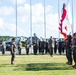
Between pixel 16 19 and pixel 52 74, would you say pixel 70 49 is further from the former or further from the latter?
pixel 16 19

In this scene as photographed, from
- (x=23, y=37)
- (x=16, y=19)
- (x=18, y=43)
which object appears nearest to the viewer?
(x=18, y=43)

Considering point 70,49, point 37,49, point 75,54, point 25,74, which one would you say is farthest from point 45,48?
point 25,74

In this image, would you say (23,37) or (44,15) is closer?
(44,15)

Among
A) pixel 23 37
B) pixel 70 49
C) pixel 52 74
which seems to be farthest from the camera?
pixel 23 37

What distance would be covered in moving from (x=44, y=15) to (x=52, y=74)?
103ft

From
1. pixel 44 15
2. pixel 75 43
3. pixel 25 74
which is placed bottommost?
pixel 25 74

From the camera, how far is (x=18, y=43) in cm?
4059

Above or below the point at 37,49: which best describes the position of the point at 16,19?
above

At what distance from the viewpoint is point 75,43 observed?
2172cm

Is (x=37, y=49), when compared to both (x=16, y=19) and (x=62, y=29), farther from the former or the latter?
(x=62, y=29)

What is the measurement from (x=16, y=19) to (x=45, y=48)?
7732 millimetres

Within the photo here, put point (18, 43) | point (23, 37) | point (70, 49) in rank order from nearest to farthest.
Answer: point (70, 49) → point (18, 43) → point (23, 37)

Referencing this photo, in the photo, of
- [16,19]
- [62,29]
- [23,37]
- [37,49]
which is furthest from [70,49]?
[23,37]

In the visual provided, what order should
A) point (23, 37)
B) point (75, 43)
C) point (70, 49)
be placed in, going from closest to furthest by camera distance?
1. point (75, 43)
2. point (70, 49)
3. point (23, 37)
